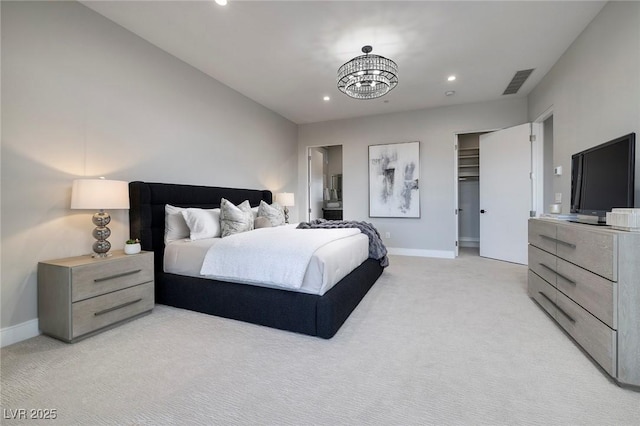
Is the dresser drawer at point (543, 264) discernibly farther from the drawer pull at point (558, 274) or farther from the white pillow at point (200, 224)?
the white pillow at point (200, 224)

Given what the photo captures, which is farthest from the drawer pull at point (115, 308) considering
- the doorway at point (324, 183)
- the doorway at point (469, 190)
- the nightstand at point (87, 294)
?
the doorway at point (469, 190)

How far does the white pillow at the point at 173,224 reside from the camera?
2.96 meters

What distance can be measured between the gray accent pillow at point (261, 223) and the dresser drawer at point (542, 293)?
3.01 metres

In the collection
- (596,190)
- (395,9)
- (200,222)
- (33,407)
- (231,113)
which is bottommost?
(33,407)

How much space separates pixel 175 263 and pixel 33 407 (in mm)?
1459

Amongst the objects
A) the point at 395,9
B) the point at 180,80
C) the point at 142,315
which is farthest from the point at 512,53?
the point at 142,315

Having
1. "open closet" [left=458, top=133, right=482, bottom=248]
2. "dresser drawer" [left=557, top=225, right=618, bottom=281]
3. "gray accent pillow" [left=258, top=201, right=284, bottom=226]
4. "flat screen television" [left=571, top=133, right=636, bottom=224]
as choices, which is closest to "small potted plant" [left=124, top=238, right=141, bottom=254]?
"gray accent pillow" [left=258, top=201, right=284, bottom=226]

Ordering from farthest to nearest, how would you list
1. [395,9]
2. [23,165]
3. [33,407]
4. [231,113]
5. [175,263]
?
[231,113] < [175,263] < [395,9] < [23,165] < [33,407]

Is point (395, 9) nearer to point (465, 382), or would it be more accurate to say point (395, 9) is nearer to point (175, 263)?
point (465, 382)

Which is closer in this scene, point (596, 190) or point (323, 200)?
point (596, 190)

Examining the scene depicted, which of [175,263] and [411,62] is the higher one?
[411,62]

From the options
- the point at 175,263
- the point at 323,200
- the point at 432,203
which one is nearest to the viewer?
the point at 175,263

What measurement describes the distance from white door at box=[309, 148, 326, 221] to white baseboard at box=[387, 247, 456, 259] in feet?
6.71

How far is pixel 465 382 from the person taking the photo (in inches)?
61.6
